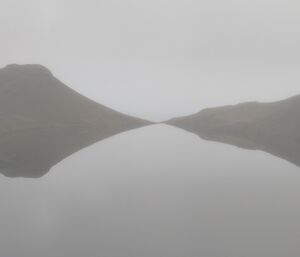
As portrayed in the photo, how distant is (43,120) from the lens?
353 feet

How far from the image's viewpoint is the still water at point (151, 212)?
785 inches

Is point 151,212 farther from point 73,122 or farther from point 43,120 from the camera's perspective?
point 73,122

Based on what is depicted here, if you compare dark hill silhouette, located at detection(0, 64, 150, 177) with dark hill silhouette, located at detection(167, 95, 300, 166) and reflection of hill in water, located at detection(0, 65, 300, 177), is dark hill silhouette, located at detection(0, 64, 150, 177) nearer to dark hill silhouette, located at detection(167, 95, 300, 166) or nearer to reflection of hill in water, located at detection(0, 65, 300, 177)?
reflection of hill in water, located at detection(0, 65, 300, 177)

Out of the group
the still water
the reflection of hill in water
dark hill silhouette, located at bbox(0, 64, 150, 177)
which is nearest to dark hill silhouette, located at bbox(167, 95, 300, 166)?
the reflection of hill in water

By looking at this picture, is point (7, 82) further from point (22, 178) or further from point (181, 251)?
point (181, 251)

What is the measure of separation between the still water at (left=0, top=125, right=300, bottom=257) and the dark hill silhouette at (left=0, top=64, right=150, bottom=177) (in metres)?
10.2

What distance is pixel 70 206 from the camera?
2728 centimetres

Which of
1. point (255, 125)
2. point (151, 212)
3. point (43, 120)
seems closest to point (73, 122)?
point (43, 120)

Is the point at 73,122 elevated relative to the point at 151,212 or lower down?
elevated

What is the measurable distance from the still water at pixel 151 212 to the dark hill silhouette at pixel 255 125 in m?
21.8

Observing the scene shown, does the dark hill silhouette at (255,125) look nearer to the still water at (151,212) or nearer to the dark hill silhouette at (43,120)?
the still water at (151,212)

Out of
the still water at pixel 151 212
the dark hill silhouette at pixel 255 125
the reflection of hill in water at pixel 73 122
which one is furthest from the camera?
the dark hill silhouette at pixel 255 125

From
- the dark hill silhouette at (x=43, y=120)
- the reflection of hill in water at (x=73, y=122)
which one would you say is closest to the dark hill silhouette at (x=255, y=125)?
the reflection of hill in water at (x=73, y=122)

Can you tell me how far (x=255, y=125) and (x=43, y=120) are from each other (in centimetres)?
5858
